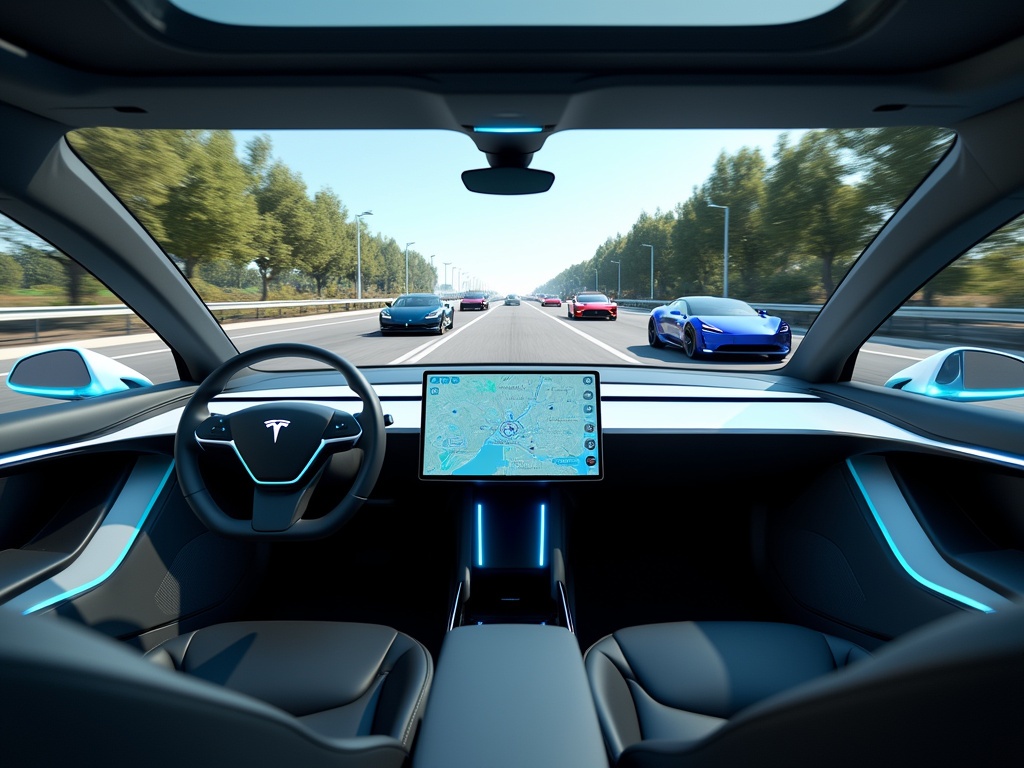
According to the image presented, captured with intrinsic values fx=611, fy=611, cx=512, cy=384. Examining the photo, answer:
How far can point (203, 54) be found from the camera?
2330mm

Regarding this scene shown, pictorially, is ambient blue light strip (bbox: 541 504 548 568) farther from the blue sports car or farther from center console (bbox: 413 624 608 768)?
the blue sports car

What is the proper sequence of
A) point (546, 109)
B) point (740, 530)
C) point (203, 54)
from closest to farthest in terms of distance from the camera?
point (203, 54) → point (546, 109) → point (740, 530)

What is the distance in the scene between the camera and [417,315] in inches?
319

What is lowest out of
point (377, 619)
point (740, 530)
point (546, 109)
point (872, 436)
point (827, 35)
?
point (377, 619)

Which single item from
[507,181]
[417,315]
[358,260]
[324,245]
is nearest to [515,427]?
[507,181]

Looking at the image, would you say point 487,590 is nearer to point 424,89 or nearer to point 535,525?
point 535,525

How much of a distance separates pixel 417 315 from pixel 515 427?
216 inches

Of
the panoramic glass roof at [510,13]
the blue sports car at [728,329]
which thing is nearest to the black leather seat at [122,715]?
the panoramic glass roof at [510,13]

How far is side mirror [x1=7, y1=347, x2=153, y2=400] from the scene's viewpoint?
8.86 ft

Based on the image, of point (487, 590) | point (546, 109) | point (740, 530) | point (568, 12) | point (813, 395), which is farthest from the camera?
point (740, 530)

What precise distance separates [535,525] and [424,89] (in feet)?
6.65

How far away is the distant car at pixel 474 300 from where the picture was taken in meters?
15.1

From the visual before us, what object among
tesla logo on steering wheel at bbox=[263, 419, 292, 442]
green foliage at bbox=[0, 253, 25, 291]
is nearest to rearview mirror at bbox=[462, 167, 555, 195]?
tesla logo on steering wheel at bbox=[263, 419, 292, 442]

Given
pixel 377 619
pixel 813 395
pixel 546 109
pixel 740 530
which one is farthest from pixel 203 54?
pixel 740 530
